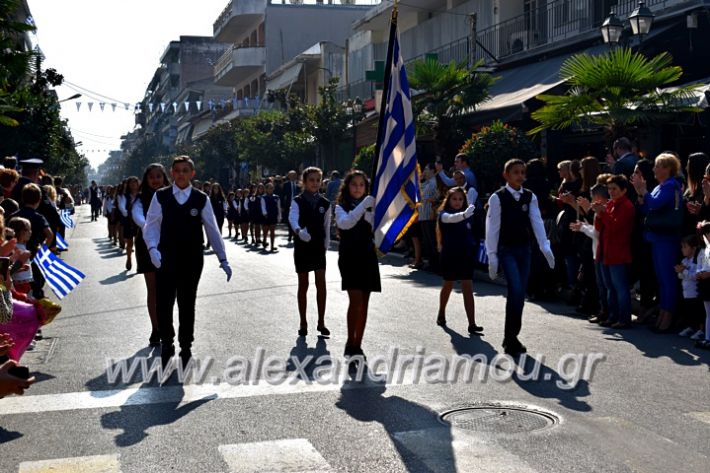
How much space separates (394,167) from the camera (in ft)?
Answer: 27.8

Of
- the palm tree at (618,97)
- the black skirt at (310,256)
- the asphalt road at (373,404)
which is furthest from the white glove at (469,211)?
the palm tree at (618,97)

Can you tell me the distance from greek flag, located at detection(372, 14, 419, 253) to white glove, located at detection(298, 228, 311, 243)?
2007 mm

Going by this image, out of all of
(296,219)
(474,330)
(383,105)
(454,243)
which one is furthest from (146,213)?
(474,330)

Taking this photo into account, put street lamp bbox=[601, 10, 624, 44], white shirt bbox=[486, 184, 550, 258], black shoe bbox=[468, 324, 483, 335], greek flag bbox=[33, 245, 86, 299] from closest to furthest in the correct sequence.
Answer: white shirt bbox=[486, 184, 550, 258]
black shoe bbox=[468, 324, 483, 335]
greek flag bbox=[33, 245, 86, 299]
street lamp bbox=[601, 10, 624, 44]

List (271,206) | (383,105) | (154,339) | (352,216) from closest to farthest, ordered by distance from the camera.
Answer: (383,105) → (352,216) → (154,339) → (271,206)

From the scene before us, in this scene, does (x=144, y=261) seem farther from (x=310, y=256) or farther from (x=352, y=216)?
(x=352, y=216)


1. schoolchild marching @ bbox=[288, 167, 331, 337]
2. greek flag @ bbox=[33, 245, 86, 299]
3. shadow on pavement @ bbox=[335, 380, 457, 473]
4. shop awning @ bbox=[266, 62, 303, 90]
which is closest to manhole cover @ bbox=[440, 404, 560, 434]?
shadow on pavement @ bbox=[335, 380, 457, 473]

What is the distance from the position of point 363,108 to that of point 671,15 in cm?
1930

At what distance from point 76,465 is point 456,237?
602 cm

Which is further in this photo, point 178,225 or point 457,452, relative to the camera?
point 178,225

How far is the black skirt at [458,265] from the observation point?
10.8 m

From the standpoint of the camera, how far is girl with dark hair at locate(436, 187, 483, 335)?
10867 mm

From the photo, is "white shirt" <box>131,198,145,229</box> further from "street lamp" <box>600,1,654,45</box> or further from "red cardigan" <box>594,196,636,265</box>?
"street lamp" <box>600,1,654,45</box>
